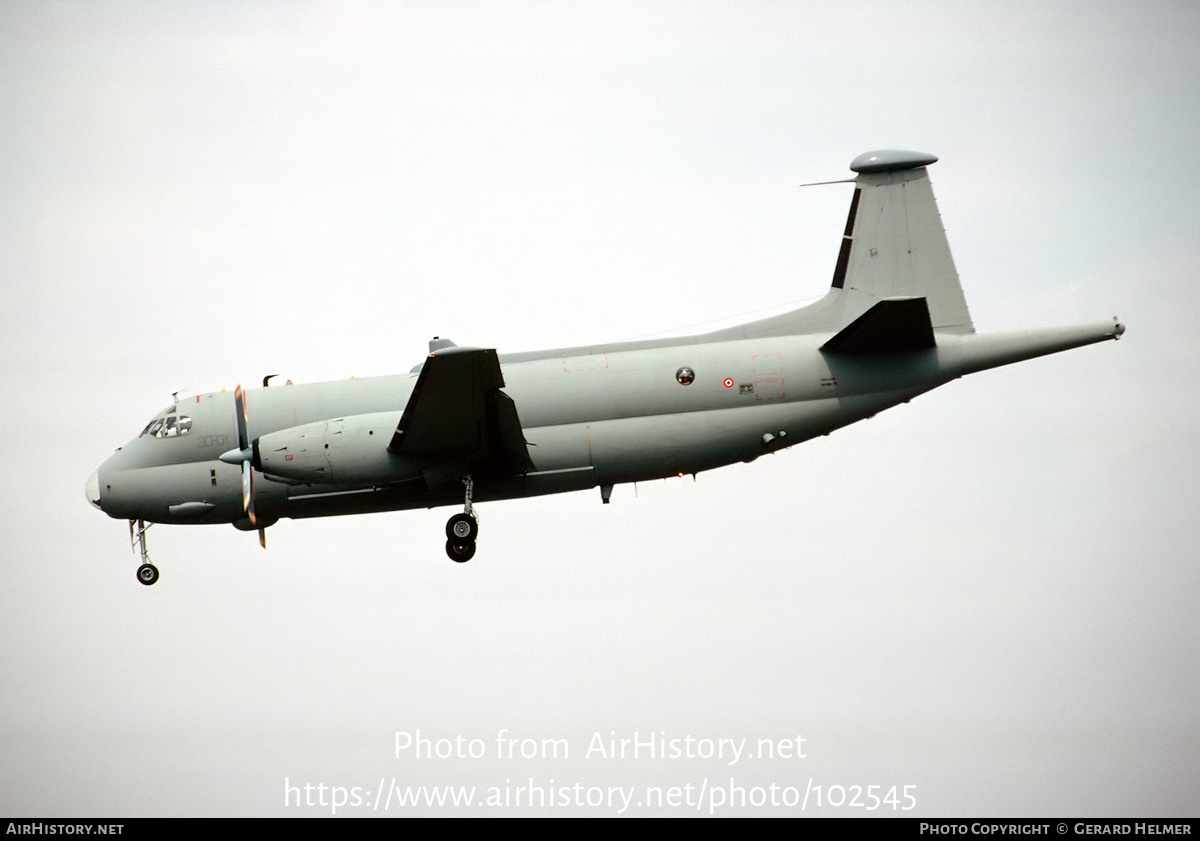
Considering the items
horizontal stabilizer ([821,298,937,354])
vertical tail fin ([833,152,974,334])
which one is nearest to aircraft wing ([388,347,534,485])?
horizontal stabilizer ([821,298,937,354])

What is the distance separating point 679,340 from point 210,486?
11215mm

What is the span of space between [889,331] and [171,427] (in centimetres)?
1644

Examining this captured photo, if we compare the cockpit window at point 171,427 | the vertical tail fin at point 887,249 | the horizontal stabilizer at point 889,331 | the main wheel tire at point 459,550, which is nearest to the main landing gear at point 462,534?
the main wheel tire at point 459,550

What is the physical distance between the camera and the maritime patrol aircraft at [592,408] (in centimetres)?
3155

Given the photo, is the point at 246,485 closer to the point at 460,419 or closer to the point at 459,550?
the point at 459,550

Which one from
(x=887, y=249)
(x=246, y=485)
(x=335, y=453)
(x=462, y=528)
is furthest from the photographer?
(x=887, y=249)

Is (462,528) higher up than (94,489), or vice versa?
(94,489)

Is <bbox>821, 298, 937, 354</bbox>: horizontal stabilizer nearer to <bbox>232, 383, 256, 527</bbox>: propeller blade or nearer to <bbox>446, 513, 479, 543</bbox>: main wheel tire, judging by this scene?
<bbox>446, 513, 479, 543</bbox>: main wheel tire

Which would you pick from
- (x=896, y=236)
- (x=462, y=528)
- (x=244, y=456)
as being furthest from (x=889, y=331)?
(x=244, y=456)

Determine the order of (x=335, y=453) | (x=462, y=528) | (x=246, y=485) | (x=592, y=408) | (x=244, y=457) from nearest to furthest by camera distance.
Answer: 1. (x=335, y=453)
2. (x=244, y=457)
3. (x=246, y=485)
4. (x=592, y=408)
5. (x=462, y=528)

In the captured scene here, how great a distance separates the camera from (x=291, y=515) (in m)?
33.8

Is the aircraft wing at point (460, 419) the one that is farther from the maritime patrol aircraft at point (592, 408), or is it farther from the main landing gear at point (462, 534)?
the main landing gear at point (462, 534)

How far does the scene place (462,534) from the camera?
3291 centimetres
